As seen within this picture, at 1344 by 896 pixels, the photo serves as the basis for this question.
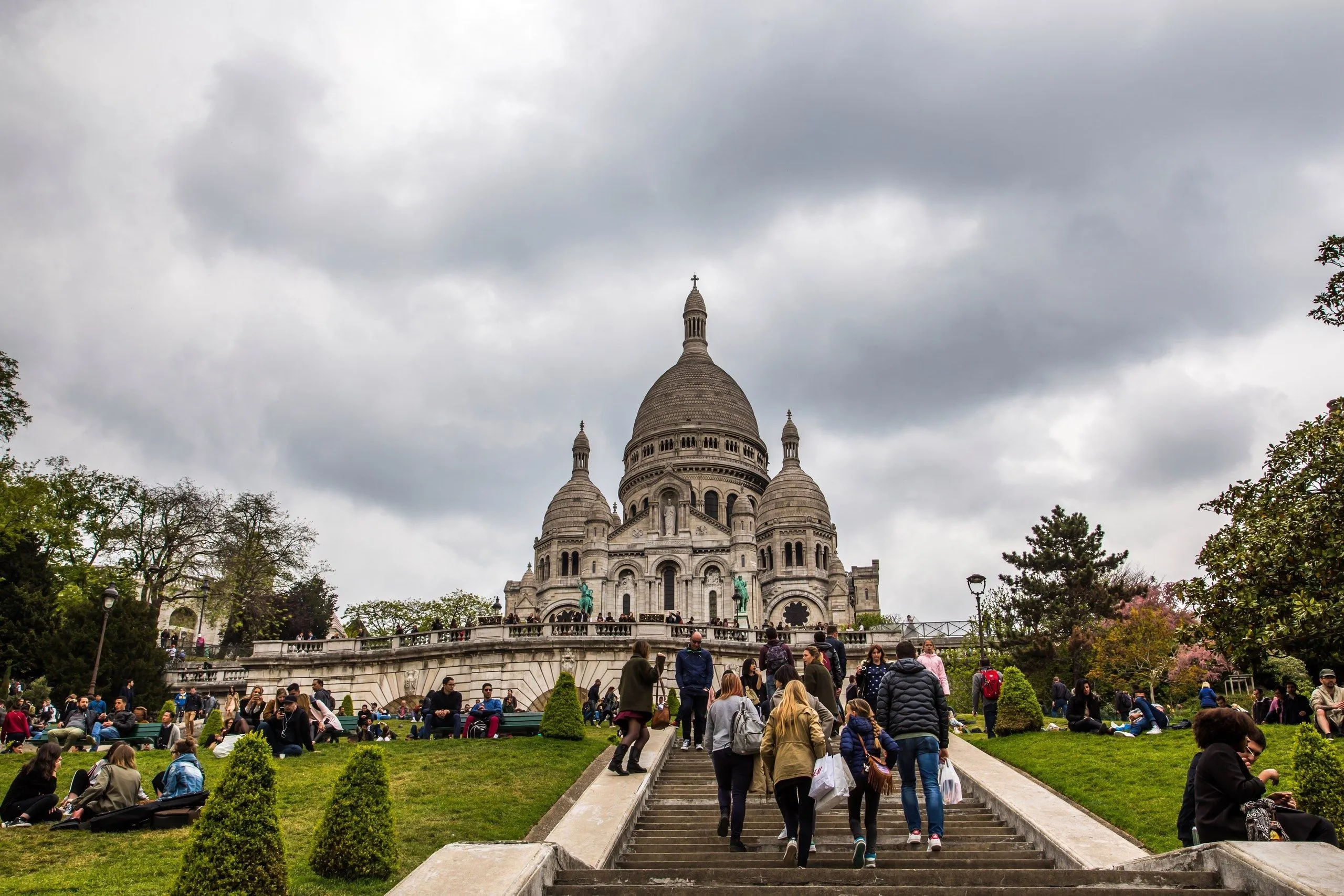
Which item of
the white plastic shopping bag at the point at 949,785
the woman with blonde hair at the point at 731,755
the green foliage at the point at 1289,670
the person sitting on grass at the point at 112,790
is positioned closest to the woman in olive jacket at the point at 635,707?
the woman with blonde hair at the point at 731,755

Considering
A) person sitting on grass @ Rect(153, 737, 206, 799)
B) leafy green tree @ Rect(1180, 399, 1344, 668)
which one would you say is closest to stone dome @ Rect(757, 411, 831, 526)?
leafy green tree @ Rect(1180, 399, 1344, 668)

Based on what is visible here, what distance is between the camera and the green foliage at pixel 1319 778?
8.97 metres

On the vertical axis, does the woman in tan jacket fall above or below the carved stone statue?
below

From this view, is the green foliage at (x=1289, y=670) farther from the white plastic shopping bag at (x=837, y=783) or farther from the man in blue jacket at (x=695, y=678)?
the white plastic shopping bag at (x=837, y=783)

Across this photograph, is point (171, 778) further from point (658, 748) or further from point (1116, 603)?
point (1116, 603)

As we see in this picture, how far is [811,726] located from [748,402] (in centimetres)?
7541

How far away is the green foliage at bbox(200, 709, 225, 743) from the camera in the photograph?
19516 millimetres

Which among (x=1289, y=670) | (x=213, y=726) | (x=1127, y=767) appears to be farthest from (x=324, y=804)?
(x=1289, y=670)

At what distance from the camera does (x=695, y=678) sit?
46.5 ft

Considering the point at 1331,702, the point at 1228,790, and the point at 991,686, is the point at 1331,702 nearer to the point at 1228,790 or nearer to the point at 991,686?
the point at 991,686

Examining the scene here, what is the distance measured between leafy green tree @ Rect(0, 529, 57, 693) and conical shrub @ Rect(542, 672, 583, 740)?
941 inches

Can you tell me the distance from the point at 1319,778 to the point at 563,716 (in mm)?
12275

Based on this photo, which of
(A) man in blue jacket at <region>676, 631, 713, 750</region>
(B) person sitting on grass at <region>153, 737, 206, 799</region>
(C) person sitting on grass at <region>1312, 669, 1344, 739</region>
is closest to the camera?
(B) person sitting on grass at <region>153, 737, 206, 799</region>

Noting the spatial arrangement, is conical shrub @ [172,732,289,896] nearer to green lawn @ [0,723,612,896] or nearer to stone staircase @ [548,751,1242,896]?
green lawn @ [0,723,612,896]
